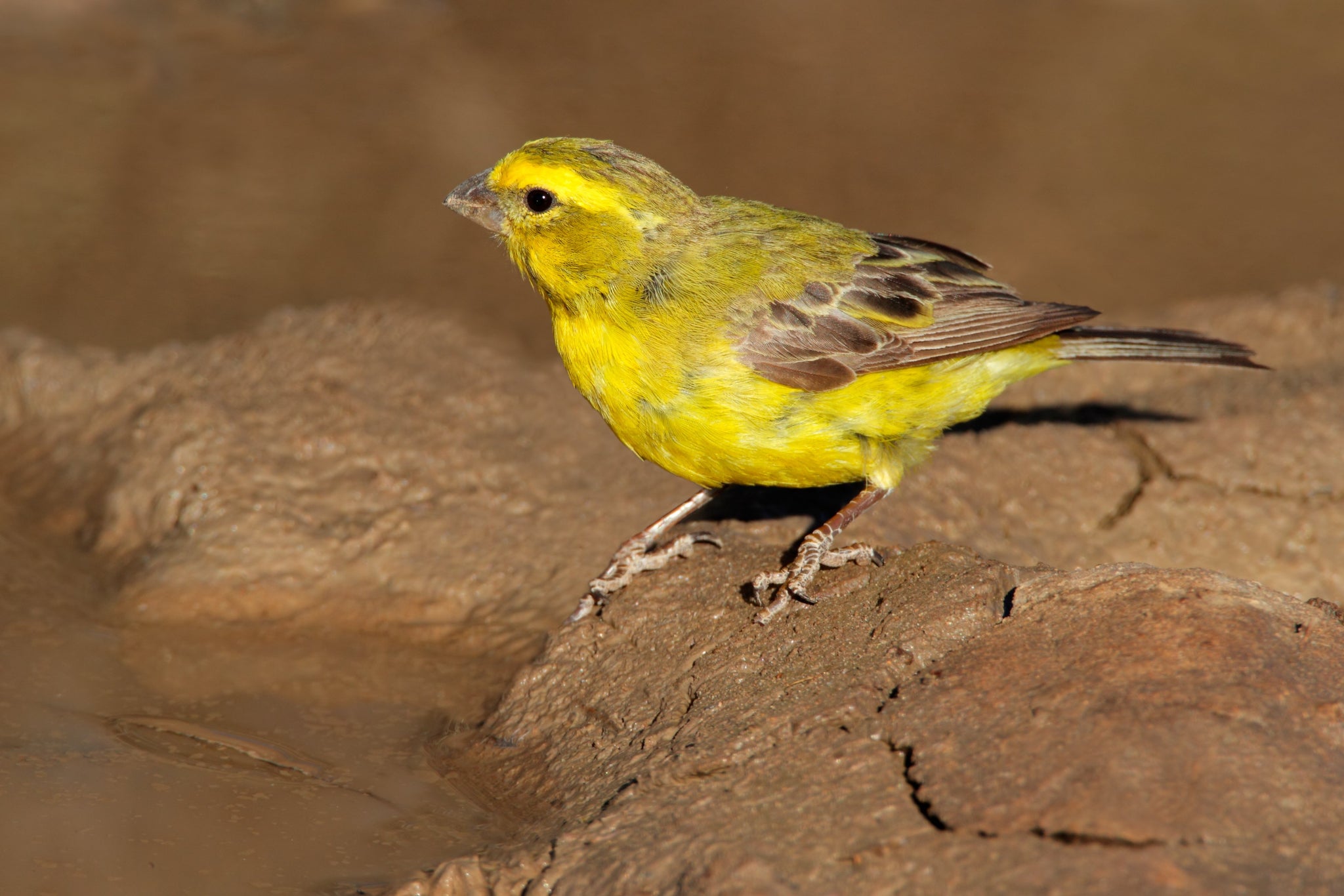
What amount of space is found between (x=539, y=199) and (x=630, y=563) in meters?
1.36

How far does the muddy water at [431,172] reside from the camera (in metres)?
4.54

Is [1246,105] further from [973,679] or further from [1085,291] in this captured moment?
[973,679]

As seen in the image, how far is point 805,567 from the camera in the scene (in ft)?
13.7

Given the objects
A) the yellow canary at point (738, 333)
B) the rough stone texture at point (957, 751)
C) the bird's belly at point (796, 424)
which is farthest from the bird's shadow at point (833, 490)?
the rough stone texture at point (957, 751)

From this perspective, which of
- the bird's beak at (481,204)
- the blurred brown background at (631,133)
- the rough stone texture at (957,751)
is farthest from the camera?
the blurred brown background at (631,133)

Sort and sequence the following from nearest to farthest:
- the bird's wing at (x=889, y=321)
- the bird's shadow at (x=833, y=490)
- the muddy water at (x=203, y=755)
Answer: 1. the muddy water at (x=203, y=755)
2. the bird's wing at (x=889, y=321)
3. the bird's shadow at (x=833, y=490)

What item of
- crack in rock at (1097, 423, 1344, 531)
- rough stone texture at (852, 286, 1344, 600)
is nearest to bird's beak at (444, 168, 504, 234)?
rough stone texture at (852, 286, 1344, 600)

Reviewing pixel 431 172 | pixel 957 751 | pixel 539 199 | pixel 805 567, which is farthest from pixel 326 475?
pixel 431 172

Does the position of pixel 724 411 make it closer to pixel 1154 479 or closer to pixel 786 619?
pixel 786 619

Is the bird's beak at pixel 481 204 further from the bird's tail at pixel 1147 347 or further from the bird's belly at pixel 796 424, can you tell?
the bird's tail at pixel 1147 347

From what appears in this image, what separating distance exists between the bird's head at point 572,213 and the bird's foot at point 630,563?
93cm

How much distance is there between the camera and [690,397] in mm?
4285

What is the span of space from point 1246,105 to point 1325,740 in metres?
8.50

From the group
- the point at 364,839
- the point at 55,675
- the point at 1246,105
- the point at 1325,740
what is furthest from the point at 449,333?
the point at 1246,105
